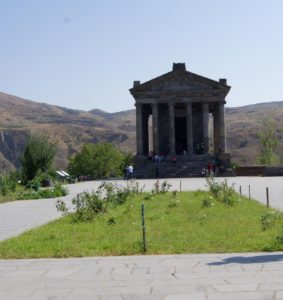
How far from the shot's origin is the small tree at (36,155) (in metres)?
42.2

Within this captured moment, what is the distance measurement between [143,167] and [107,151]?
3810 cm

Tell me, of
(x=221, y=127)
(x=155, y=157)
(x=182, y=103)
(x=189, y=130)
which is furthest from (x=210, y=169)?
(x=182, y=103)

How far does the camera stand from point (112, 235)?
1456 cm

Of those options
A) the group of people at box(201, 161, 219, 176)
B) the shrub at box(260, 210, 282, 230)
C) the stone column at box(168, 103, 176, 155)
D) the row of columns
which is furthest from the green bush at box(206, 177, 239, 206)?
the row of columns

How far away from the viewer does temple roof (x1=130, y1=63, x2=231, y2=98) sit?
6134 centimetres

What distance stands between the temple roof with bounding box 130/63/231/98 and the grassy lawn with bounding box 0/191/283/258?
1639 inches

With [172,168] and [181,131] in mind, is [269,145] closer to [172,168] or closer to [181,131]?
[181,131]

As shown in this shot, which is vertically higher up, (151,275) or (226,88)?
(226,88)

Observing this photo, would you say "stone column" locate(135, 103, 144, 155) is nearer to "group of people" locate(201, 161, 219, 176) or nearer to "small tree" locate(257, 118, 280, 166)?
"group of people" locate(201, 161, 219, 176)

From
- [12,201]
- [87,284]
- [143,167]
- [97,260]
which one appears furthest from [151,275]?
[143,167]

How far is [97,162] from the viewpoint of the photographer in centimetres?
9494

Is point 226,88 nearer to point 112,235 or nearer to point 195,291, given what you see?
point 112,235

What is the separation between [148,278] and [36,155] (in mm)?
34008

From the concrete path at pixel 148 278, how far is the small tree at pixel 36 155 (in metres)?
31.5
